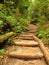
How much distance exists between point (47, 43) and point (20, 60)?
2.92m

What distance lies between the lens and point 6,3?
1313 cm

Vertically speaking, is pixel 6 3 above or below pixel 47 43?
above

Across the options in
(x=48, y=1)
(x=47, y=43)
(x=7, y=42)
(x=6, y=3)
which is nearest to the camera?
(x=7, y=42)

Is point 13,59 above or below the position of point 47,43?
above

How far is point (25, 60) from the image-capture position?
477 centimetres

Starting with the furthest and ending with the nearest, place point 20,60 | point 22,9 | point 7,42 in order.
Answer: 1. point 22,9
2. point 7,42
3. point 20,60

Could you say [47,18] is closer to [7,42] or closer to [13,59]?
[7,42]

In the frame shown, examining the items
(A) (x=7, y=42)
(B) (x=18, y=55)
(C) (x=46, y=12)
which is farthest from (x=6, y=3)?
(B) (x=18, y=55)

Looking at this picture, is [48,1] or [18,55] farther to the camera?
[48,1]

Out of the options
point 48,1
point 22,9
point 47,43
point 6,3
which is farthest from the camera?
point 22,9

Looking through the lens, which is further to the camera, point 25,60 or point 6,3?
point 6,3

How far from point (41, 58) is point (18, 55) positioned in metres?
0.87

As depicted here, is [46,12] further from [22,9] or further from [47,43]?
[22,9]

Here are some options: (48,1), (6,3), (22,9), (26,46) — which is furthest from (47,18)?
(22,9)
